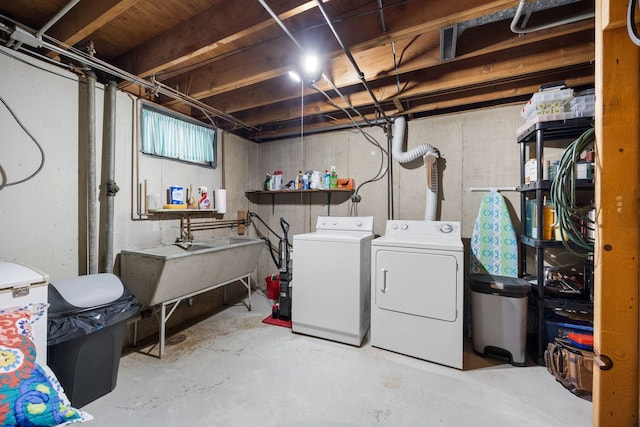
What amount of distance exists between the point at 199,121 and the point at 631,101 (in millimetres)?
3535

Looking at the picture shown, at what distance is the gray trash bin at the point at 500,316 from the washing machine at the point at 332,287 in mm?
981

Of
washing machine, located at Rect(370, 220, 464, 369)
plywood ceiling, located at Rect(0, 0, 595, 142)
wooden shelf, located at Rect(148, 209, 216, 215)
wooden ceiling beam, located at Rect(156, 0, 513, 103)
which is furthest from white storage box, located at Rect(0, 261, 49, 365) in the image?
washing machine, located at Rect(370, 220, 464, 369)

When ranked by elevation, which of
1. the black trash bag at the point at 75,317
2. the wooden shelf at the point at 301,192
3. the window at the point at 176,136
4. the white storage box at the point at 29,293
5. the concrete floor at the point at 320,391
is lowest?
the concrete floor at the point at 320,391

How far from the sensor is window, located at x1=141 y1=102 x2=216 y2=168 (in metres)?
2.64

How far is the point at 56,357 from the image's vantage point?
62.9 inches

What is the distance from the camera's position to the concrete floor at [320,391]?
1.61 meters

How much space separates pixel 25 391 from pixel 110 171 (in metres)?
1.91

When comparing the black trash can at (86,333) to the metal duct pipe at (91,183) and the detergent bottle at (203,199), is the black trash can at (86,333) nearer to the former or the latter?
the metal duct pipe at (91,183)

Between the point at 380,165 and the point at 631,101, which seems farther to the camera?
the point at 380,165

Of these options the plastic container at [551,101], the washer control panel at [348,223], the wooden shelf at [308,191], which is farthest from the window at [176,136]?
the plastic container at [551,101]

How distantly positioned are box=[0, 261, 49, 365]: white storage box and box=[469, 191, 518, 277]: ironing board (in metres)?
3.33

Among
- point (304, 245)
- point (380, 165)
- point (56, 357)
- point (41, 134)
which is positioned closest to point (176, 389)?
point (56, 357)

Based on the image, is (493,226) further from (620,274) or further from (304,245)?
(304,245)

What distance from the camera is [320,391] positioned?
6.08ft
